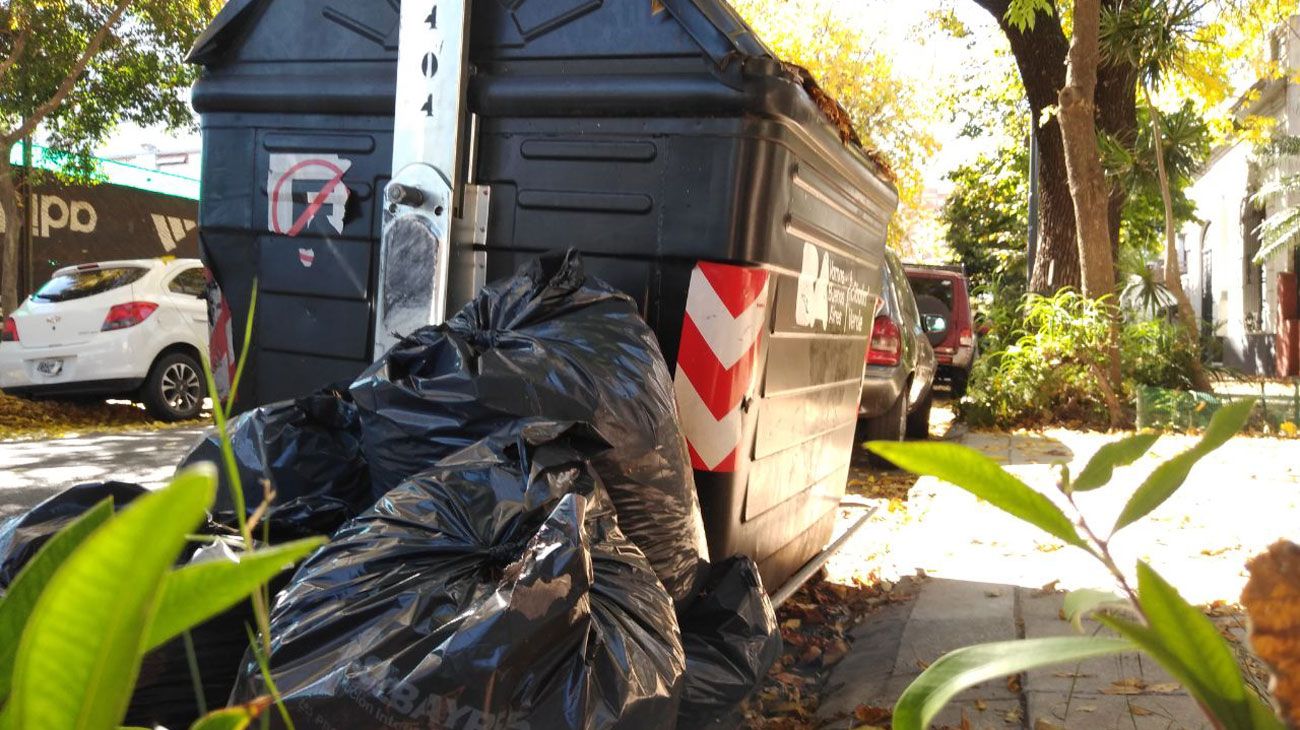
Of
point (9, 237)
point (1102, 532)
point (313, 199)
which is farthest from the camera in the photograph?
point (9, 237)

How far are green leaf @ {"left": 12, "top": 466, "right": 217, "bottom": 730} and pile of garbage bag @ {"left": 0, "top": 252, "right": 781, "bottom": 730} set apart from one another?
95cm

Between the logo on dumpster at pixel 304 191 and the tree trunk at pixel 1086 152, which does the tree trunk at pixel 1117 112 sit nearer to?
the tree trunk at pixel 1086 152

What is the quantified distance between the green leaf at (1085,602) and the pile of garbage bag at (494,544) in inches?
39.3

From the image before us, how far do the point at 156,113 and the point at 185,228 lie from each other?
6.22m

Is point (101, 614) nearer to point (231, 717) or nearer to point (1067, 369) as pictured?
point (231, 717)

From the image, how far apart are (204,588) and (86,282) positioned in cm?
1158

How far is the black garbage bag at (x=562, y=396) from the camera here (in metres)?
2.55

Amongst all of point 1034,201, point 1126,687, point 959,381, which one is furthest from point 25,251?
point 1126,687

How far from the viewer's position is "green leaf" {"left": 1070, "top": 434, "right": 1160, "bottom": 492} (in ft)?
2.44

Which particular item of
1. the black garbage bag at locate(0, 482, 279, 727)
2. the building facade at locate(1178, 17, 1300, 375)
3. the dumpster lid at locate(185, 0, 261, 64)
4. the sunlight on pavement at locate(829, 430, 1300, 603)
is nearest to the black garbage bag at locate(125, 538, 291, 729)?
the black garbage bag at locate(0, 482, 279, 727)

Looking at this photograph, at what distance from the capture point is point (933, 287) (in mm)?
14664

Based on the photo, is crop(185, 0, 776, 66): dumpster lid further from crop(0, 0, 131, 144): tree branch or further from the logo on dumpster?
crop(0, 0, 131, 144): tree branch

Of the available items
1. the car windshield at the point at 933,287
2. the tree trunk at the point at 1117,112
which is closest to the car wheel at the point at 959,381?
the car windshield at the point at 933,287

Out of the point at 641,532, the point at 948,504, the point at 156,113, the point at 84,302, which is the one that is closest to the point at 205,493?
the point at 641,532
